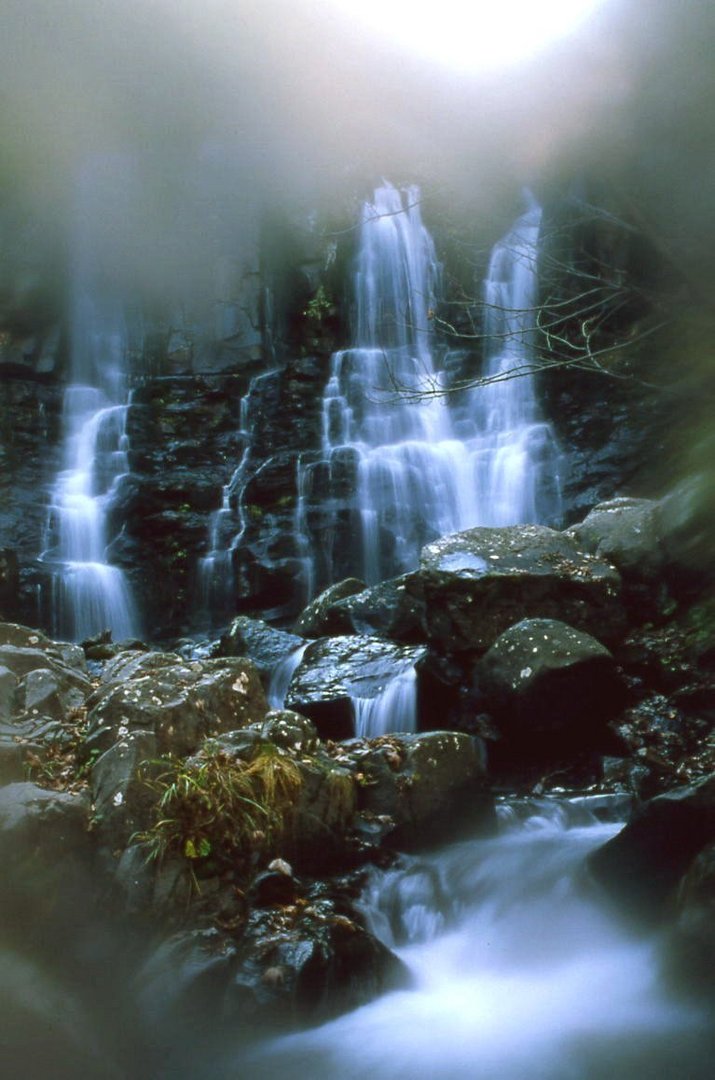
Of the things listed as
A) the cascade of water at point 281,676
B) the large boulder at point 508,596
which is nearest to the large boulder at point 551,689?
the large boulder at point 508,596

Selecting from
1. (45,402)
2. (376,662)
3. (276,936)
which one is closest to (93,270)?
(45,402)

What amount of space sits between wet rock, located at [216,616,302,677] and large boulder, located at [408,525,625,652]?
2.38m

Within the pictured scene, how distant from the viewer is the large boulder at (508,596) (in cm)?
787

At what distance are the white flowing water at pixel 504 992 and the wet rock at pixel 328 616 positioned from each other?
467 cm

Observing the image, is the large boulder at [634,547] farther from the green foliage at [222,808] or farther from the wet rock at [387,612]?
the green foliage at [222,808]

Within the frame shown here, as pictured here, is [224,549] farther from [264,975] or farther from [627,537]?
[264,975]

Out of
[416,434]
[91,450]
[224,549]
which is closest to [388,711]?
[224,549]

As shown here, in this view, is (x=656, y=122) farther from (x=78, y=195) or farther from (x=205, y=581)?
(x=78, y=195)

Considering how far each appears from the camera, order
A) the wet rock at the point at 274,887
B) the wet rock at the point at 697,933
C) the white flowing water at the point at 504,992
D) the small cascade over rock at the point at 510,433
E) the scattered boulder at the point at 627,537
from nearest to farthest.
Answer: the white flowing water at the point at 504,992 < the wet rock at the point at 697,933 < the wet rock at the point at 274,887 < the scattered boulder at the point at 627,537 < the small cascade over rock at the point at 510,433

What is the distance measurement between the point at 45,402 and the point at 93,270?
527cm

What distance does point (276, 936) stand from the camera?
13.0 feet

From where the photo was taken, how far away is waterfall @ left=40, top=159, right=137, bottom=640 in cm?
1484

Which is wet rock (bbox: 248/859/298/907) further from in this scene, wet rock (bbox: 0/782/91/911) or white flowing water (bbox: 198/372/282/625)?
white flowing water (bbox: 198/372/282/625)

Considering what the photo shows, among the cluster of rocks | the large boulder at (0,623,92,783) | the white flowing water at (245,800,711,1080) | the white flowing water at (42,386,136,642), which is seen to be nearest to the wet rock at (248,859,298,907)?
the cluster of rocks
